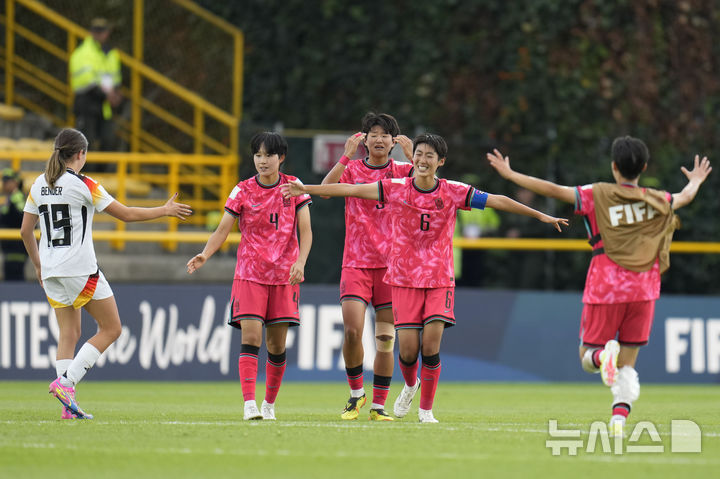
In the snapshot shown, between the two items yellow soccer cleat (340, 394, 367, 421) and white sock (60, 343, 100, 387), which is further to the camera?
yellow soccer cleat (340, 394, 367, 421)

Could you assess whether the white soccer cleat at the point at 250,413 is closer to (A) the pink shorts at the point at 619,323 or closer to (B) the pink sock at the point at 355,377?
(B) the pink sock at the point at 355,377

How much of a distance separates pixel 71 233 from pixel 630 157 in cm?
394

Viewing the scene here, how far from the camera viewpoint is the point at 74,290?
29.9ft

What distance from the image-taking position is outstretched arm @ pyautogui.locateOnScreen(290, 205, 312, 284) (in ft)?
30.1

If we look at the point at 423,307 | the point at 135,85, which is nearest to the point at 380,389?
the point at 423,307

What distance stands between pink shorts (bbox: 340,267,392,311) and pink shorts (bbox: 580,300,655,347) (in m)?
2.17

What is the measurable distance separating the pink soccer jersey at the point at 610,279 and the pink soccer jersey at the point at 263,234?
234cm

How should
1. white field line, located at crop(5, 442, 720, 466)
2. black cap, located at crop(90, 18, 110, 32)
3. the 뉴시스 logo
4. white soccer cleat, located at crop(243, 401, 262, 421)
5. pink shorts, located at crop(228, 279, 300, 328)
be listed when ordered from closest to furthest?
1. white field line, located at crop(5, 442, 720, 466)
2. the 뉴시스 logo
3. white soccer cleat, located at crop(243, 401, 262, 421)
4. pink shorts, located at crop(228, 279, 300, 328)
5. black cap, located at crop(90, 18, 110, 32)

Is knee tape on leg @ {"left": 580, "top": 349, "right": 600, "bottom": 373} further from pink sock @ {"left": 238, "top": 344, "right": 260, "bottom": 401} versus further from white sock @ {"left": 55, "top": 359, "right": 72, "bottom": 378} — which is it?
white sock @ {"left": 55, "top": 359, "right": 72, "bottom": 378}

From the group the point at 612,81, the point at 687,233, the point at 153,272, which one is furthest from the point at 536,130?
the point at 153,272

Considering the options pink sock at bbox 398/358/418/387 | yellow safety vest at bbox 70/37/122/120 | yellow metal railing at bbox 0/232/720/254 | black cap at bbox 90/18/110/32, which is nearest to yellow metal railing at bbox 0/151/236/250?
yellow metal railing at bbox 0/232/720/254

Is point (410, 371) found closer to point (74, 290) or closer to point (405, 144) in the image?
point (405, 144)

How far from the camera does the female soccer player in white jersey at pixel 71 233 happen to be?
9.06 m

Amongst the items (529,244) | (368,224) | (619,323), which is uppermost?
(529,244)
